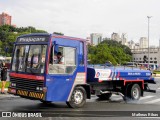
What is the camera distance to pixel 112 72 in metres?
14.0

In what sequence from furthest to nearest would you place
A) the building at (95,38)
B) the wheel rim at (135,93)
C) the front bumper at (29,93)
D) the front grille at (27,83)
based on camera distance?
1. the building at (95,38)
2. the wheel rim at (135,93)
3. the front grille at (27,83)
4. the front bumper at (29,93)

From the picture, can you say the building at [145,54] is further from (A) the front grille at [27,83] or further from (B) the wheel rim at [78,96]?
(A) the front grille at [27,83]

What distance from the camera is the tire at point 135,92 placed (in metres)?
15.4

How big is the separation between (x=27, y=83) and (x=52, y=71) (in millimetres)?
1043

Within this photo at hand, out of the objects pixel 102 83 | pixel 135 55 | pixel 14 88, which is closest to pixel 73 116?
pixel 14 88

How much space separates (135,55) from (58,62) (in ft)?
486

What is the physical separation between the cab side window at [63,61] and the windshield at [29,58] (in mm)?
340

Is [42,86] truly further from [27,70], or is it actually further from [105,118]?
[105,118]

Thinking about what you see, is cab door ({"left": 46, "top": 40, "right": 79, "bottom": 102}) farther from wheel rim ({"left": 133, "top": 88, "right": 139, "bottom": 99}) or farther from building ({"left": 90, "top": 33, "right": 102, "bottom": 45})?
building ({"left": 90, "top": 33, "right": 102, "bottom": 45})

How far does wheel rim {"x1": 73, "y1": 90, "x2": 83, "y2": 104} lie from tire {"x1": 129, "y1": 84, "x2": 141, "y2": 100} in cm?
386

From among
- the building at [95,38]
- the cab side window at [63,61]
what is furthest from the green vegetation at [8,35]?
the cab side window at [63,61]

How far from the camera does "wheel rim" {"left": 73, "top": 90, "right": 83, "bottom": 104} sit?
40.2 feet

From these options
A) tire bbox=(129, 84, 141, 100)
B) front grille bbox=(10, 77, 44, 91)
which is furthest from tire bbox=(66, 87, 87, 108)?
tire bbox=(129, 84, 141, 100)

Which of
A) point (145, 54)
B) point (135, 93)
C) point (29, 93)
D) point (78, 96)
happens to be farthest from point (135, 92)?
point (145, 54)
